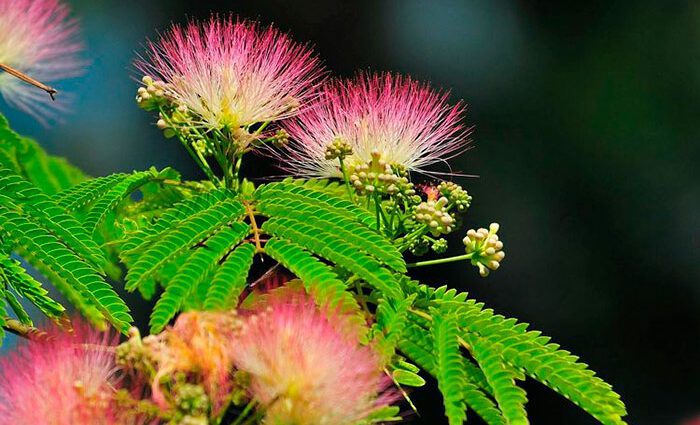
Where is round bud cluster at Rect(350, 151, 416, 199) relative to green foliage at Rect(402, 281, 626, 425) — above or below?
above

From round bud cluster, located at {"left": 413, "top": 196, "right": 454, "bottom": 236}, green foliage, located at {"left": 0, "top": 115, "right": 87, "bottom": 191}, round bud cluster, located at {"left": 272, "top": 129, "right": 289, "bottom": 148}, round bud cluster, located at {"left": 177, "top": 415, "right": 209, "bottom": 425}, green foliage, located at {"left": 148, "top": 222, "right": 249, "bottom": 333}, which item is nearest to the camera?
round bud cluster, located at {"left": 177, "top": 415, "right": 209, "bottom": 425}

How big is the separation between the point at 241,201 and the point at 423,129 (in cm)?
27

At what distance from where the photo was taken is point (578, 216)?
3656 millimetres

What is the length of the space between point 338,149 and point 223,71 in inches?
6.9

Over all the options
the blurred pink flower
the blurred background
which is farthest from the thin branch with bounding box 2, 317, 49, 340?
the blurred background

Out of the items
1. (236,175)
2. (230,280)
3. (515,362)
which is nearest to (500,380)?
(515,362)

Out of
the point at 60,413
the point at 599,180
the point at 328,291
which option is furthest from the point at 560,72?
the point at 60,413

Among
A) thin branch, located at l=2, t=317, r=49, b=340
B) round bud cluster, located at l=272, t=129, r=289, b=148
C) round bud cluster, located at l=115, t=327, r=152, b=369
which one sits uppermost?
round bud cluster, located at l=272, t=129, r=289, b=148

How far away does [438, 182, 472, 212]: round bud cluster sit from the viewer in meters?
1.06

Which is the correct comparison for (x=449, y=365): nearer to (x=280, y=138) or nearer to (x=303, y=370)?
(x=303, y=370)

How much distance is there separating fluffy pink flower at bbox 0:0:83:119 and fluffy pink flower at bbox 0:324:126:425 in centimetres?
63

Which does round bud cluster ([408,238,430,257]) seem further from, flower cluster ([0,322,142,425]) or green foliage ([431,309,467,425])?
flower cluster ([0,322,142,425])

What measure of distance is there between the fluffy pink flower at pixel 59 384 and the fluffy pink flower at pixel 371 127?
18.9 inches

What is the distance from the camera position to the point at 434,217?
3.30 feet
